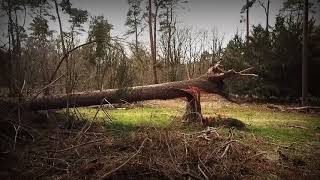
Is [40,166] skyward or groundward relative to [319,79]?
groundward

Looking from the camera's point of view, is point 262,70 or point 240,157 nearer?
point 240,157

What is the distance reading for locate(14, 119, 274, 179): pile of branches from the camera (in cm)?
603

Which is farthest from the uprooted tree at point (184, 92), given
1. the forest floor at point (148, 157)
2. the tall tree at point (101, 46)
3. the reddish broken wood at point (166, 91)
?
the forest floor at point (148, 157)

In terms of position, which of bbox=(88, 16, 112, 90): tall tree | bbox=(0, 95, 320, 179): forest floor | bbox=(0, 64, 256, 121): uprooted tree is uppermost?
bbox=(88, 16, 112, 90): tall tree

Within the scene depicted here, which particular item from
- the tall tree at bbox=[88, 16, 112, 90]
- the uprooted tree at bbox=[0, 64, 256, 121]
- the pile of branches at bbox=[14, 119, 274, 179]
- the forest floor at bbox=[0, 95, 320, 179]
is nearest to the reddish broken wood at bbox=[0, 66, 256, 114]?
the uprooted tree at bbox=[0, 64, 256, 121]

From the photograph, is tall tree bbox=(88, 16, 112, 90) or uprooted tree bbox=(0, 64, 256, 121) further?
uprooted tree bbox=(0, 64, 256, 121)

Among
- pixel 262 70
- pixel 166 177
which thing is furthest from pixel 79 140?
pixel 262 70

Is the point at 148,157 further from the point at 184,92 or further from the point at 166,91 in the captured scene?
the point at 184,92

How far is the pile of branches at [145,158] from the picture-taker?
6.03 metres

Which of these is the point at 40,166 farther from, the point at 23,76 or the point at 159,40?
the point at 159,40

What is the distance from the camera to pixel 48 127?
32.0ft

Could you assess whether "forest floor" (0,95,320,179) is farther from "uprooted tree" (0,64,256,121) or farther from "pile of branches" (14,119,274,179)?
"uprooted tree" (0,64,256,121)

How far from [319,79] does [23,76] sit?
18.2m

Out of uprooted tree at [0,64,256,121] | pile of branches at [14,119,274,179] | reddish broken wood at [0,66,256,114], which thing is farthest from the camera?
uprooted tree at [0,64,256,121]
